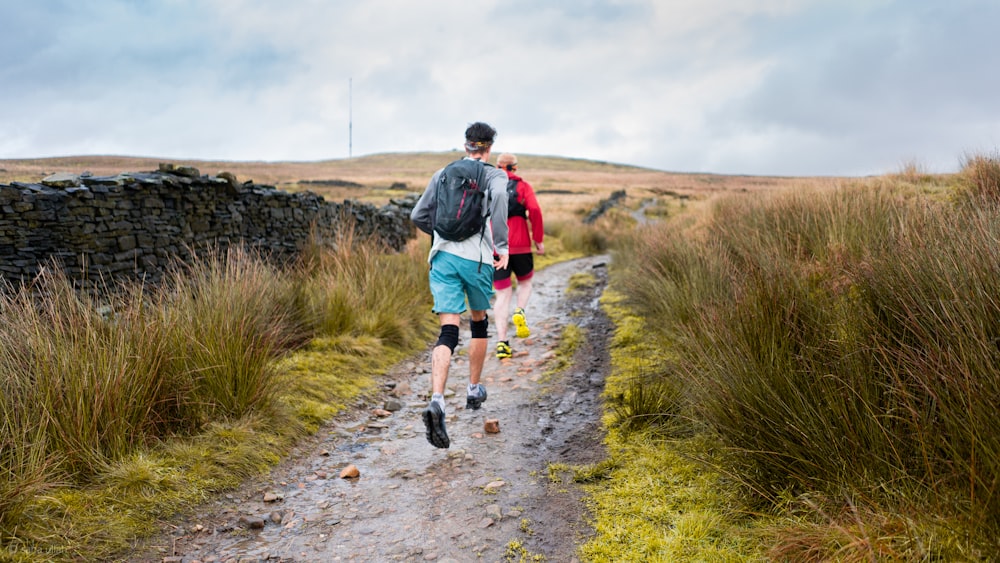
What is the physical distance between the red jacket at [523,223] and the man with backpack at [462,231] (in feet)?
7.26

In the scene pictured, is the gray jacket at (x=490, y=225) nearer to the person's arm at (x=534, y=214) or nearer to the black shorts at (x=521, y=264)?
the person's arm at (x=534, y=214)

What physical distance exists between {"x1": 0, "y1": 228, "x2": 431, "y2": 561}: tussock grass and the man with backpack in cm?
136

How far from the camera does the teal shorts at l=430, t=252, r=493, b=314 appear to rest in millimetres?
Result: 4711

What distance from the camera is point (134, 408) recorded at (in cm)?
388

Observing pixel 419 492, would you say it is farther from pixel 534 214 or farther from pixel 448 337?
pixel 534 214

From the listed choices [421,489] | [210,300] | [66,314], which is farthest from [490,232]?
[66,314]

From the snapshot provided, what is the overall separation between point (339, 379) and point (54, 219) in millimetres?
4521

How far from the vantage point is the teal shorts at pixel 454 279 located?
471 cm

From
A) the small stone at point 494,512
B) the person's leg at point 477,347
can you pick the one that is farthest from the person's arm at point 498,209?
the small stone at point 494,512

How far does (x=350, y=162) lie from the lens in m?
137

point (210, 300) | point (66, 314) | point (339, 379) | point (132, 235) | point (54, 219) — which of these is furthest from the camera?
point (132, 235)

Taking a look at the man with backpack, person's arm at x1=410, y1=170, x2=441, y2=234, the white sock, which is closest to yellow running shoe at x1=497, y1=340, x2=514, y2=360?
the man with backpack

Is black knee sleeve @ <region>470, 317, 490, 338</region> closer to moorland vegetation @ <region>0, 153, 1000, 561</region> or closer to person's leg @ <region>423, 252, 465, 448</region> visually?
person's leg @ <region>423, 252, 465, 448</region>

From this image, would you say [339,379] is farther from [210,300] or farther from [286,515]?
[286,515]
